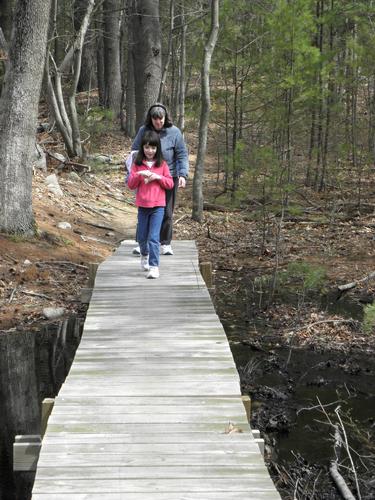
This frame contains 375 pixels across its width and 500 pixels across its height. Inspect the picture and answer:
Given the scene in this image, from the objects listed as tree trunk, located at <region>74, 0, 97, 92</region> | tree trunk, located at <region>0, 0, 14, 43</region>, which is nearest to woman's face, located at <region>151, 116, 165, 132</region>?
tree trunk, located at <region>0, 0, 14, 43</region>

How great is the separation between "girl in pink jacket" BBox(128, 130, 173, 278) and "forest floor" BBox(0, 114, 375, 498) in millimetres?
2110

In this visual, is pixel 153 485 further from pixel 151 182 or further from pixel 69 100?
pixel 69 100

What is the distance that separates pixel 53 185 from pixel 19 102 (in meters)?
4.67

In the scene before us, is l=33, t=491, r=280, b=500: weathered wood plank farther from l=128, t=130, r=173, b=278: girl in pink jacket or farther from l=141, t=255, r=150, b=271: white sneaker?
l=141, t=255, r=150, b=271: white sneaker

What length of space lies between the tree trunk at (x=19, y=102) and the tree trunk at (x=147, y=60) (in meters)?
6.74

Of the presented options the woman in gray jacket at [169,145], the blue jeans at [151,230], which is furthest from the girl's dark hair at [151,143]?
the blue jeans at [151,230]

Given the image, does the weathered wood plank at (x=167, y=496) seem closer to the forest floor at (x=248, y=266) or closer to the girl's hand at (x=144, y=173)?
the forest floor at (x=248, y=266)

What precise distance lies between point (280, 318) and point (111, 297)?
11.7 feet

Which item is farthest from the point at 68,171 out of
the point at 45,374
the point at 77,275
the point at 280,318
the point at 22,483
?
the point at 22,483

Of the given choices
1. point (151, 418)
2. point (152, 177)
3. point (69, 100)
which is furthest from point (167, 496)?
A: point (69, 100)

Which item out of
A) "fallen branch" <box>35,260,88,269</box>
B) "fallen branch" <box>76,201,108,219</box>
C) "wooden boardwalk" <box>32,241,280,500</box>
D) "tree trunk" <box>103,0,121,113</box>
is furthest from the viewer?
"tree trunk" <box>103,0,121,113</box>

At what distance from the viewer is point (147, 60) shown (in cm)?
1766

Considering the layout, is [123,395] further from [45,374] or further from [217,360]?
[45,374]

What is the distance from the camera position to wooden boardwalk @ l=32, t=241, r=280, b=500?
3557 mm
